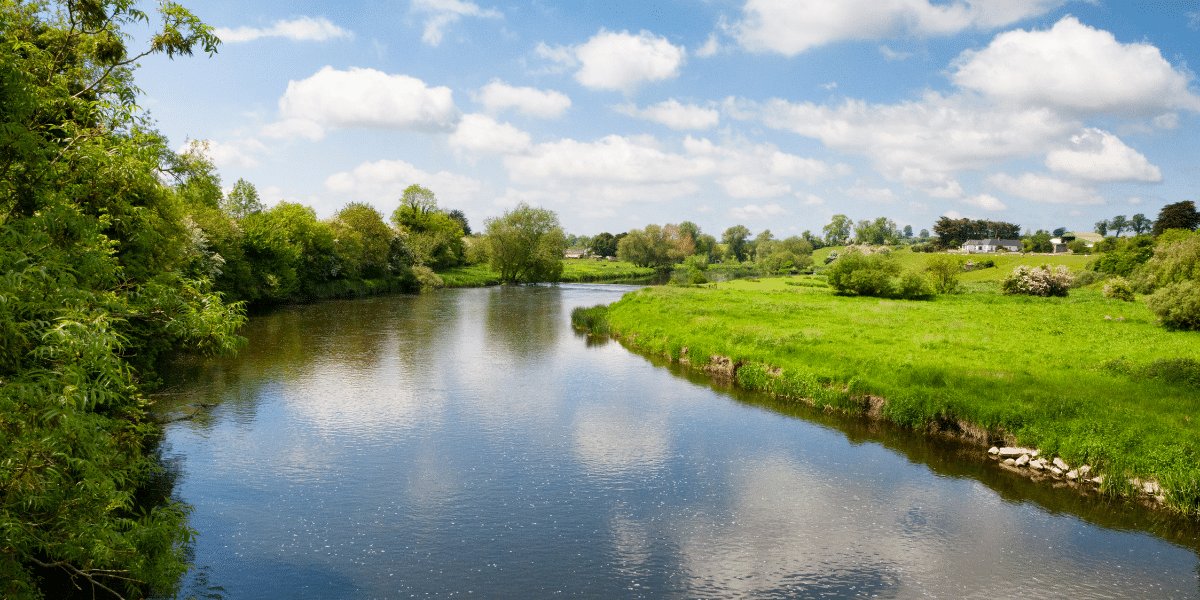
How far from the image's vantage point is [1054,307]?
1994 inches

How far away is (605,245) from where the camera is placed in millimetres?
192875

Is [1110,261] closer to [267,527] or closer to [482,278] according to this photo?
[482,278]

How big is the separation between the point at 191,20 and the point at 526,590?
12.3 metres

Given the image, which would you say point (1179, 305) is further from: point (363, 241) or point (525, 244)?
point (525, 244)

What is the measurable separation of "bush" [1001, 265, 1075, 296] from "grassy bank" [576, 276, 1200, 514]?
58.1 ft

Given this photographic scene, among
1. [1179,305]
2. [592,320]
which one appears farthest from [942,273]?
[592,320]

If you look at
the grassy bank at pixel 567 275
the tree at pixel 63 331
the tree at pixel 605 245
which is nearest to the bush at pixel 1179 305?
the tree at pixel 63 331

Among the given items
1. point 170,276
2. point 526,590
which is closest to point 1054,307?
point 526,590

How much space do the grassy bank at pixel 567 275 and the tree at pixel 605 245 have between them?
38.4m

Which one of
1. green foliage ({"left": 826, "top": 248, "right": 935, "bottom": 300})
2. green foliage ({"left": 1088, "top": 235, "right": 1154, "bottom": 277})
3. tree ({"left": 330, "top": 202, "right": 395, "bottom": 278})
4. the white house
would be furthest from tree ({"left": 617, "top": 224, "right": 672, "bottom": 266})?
green foliage ({"left": 826, "top": 248, "right": 935, "bottom": 300})

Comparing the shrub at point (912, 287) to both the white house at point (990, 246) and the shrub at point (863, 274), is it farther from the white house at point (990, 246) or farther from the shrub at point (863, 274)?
the white house at point (990, 246)

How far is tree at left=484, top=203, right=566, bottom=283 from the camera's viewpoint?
99000 mm

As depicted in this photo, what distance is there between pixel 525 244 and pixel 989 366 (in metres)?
79.2

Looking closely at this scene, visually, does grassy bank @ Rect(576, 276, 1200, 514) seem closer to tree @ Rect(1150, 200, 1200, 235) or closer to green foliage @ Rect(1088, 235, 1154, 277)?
green foliage @ Rect(1088, 235, 1154, 277)
